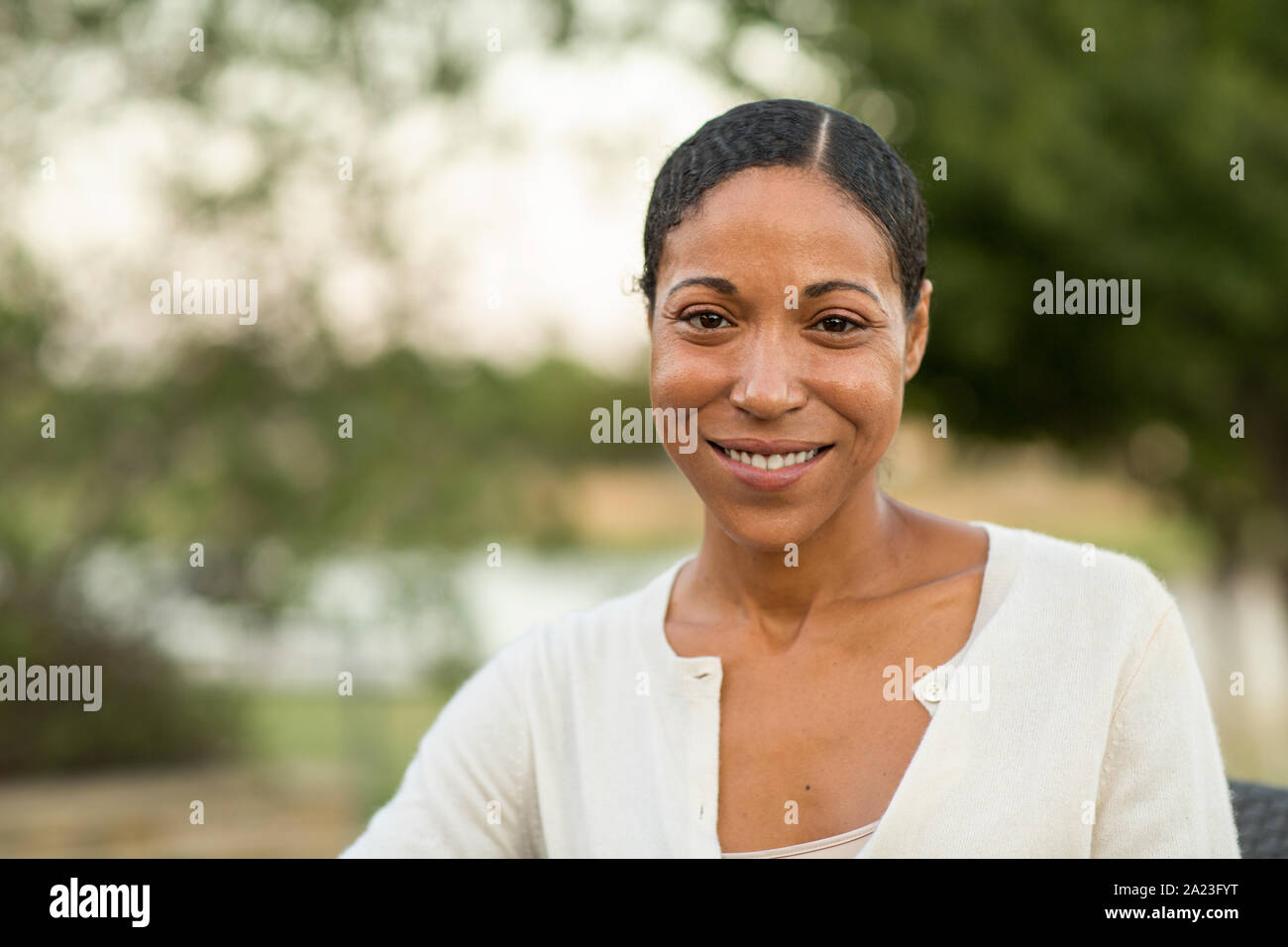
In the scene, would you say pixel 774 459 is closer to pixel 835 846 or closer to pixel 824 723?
pixel 824 723

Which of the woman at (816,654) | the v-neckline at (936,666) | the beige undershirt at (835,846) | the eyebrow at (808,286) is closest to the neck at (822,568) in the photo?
the woman at (816,654)

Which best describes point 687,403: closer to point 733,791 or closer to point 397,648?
point 733,791

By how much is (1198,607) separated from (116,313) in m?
11.3

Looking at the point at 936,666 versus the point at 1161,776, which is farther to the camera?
the point at 936,666

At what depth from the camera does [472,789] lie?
2137 mm

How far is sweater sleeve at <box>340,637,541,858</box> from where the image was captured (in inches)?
82.5

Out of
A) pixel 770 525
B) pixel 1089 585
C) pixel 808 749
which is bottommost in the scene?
pixel 808 749

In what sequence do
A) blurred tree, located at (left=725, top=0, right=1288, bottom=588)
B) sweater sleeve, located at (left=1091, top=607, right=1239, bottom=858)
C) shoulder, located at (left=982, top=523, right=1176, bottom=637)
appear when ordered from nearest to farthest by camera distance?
sweater sleeve, located at (left=1091, top=607, right=1239, bottom=858), shoulder, located at (left=982, top=523, right=1176, bottom=637), blurred tree, located at (left=725, top=0, right=1288, bottom=588)

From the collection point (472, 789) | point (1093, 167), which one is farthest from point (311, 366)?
point (472, 789)

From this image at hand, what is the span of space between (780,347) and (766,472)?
0.19 metres

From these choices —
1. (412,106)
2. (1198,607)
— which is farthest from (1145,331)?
(1198,607)

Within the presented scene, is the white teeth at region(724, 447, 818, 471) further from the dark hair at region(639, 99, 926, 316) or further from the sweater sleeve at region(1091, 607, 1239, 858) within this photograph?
the sweater sleeve at region(1091, 607, 1239, 858)

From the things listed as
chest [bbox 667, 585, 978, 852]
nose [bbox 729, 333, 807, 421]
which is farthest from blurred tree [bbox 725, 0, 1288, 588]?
nose [bbox 729, 333, 807, 421]

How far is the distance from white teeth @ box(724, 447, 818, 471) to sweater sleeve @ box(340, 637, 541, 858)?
1.93ft
